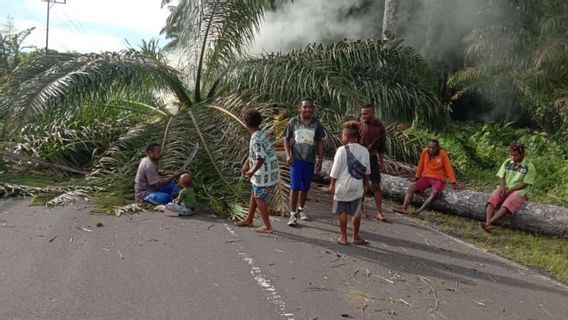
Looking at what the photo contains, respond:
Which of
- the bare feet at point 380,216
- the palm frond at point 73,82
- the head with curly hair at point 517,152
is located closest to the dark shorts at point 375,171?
the bare feet at point 380,216

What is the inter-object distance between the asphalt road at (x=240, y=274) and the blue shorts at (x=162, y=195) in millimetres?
523

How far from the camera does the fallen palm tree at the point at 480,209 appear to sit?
7668mm

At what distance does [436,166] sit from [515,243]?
6.17 feet

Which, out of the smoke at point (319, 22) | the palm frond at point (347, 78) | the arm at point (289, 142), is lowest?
the arm at point (289, 142)

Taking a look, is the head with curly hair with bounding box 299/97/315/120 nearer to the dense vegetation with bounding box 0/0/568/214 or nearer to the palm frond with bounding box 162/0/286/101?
the dense vegetation with bounding box 0/0/568/214

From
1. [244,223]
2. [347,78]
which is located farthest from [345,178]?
[347,78]

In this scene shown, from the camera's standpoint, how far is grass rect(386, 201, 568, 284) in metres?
6.24

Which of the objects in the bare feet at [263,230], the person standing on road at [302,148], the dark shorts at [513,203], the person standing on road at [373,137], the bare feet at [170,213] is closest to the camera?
the bare feet at [263,230]

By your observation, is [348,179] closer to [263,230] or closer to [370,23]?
[263,230]

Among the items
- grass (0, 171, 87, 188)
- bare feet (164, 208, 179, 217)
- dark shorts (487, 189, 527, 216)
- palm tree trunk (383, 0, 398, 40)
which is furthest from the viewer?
palm tree trunk (383, 0, 398, 40)

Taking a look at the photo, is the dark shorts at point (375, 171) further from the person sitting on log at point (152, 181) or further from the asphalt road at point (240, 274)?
the person sitting on log at point (152, 181)

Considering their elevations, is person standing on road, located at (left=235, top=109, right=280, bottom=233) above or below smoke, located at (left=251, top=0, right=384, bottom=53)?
below

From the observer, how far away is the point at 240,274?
5152 mm

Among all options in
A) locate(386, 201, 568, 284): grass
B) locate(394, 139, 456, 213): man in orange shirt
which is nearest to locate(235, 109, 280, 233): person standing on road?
locate(386, 201, 568, 284): grass
